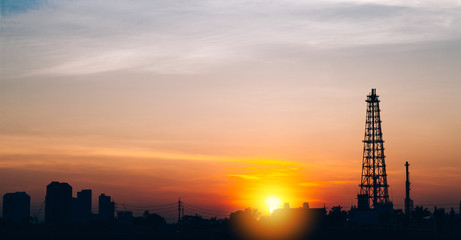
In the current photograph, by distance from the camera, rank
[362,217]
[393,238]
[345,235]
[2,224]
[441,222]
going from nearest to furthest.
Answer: [393,238] → [345,235] → [362,217] → [441,222] → [2,224]

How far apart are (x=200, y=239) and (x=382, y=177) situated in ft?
186

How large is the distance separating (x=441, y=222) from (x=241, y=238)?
6427 cm

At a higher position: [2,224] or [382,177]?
[382,177]

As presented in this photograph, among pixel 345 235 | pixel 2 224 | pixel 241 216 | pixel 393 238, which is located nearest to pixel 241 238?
pixel 345 235

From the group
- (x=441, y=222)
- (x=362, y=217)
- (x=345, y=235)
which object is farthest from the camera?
(x=441, y=222)

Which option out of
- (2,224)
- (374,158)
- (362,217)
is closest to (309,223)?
(362,217)

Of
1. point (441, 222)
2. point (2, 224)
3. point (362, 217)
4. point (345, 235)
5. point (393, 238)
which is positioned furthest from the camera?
point (2, 224)

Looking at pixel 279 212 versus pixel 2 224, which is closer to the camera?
pixel 279 212

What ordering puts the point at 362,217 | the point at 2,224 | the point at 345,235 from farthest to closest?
1. the point at 2,224
2. the point at 362,217
3. the point at 345,235

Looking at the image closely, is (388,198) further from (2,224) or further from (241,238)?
(2,224)

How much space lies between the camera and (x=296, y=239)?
129 m

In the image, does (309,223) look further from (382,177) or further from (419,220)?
(419,220)

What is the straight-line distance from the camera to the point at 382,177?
155 m

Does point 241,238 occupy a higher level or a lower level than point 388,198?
lower
